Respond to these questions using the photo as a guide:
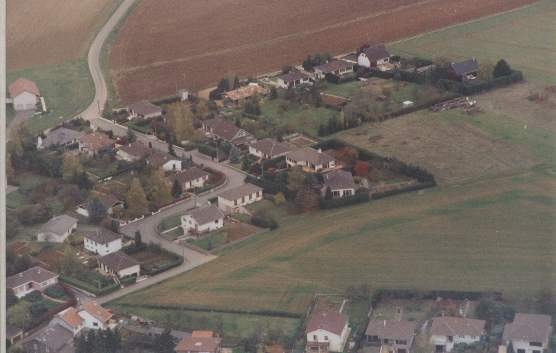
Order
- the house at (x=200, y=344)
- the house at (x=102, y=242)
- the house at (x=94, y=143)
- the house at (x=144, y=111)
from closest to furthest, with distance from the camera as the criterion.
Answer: the house at (x=200, y=344)
the house at (x=102, y=242)
the house at (x=94, y=143)
the house at (x=144, y=111)

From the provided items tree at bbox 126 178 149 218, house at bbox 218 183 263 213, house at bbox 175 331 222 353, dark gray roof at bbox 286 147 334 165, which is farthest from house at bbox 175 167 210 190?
house at bbox 175 331 222 353

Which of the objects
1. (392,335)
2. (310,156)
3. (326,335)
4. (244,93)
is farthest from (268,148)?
(392,335)

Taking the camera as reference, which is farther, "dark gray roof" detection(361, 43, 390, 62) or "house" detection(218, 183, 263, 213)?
"dark gray roof" detection(361, 43, 390, 62)

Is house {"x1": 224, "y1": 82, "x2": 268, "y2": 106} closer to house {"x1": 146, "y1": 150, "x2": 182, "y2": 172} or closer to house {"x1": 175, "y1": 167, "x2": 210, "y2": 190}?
house {"x1": 146, "y1": 150, "x2": 182, "y2": 172}

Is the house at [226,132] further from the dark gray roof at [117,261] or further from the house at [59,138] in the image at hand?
the dark gray roof at [117,261]

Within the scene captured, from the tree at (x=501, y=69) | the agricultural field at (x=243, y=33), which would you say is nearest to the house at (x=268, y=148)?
the agricultural field at (x=243, y=33)

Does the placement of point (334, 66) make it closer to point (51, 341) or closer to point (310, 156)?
point (310, 156)

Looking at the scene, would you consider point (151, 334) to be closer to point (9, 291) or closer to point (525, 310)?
point (9, 291)
